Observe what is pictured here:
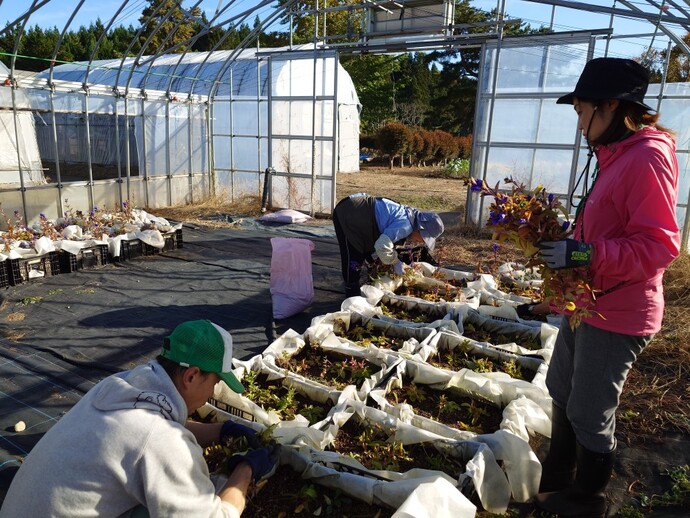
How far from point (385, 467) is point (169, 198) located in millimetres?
9725

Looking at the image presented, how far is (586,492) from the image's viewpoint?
7.09ft

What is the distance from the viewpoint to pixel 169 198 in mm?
10992

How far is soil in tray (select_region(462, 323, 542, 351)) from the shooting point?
3.98 meters

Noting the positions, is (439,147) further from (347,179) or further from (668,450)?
(668,450)

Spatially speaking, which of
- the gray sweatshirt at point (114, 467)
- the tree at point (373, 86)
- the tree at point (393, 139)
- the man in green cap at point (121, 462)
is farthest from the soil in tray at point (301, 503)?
the tree at point (373, 86)

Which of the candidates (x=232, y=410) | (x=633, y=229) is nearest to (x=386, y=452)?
(x=232, y=410)

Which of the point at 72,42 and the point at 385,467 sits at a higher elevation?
the point at 72,42

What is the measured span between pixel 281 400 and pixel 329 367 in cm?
62

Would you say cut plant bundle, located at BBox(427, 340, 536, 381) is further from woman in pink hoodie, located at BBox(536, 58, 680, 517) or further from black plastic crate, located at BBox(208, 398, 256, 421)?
black plastic crate, located at BBox(208, 398, 256, 421)

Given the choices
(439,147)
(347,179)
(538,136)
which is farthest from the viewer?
(439,147)

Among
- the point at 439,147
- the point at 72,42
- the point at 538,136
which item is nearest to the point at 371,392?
the point at 538,136

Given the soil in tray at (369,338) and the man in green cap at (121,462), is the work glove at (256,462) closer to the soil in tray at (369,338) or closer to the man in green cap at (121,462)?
the man in green cap at (121,462)

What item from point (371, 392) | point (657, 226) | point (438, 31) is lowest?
point (371, 392)

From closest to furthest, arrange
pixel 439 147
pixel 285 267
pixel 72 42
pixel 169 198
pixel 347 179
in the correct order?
pixel 285 267
pixel 169 198
pixel 347 179
pixel 439 147
pixel 72 42
